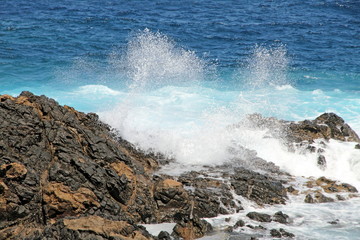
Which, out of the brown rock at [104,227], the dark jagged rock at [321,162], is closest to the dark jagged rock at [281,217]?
the brown rock at [104,227]

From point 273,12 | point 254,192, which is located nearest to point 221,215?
point 254,192

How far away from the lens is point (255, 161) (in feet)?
63.0

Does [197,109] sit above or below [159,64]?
below

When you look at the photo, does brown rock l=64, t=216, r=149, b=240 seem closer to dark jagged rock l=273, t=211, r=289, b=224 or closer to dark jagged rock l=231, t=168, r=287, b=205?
dark jagged rock l=273, t=211, r=289, b=224

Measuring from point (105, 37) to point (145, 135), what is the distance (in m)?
25.0

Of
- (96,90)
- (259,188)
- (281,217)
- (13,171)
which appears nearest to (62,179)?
(13,171)

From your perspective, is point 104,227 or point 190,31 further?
point 190,31

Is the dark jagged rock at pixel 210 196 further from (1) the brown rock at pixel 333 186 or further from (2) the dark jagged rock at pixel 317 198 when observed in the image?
(1) the brown rock at pixel 333 186

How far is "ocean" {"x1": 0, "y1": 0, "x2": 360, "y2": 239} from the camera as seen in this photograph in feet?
66.5

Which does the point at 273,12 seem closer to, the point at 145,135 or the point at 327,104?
the point at 327,104

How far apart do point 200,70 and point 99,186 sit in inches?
919

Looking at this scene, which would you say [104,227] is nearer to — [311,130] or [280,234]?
[280,234]

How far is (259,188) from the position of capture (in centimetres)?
1672

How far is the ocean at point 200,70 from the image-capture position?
20.3 meters
